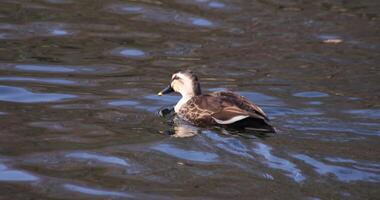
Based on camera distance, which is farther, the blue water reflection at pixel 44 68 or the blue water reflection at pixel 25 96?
the blue water reflection at pixel 44 68

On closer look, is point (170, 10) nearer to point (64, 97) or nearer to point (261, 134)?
point (64, 97)

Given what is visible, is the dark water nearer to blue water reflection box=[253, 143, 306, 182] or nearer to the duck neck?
blue water reflection box=[253, 143, 306, 182]

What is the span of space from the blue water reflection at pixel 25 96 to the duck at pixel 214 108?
1209 mm

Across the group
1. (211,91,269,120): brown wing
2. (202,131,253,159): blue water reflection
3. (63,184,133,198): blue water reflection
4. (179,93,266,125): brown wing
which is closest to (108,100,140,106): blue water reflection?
(179,93,266,125): brown wing

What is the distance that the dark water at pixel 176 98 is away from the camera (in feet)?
26.7

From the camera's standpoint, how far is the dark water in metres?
8.14

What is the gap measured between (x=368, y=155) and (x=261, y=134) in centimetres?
121

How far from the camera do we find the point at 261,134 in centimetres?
964

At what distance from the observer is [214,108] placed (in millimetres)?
10281

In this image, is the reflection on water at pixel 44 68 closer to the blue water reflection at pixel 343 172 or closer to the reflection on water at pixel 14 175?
the reflection on water at pixel 14 175

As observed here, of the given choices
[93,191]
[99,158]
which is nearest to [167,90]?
[99,158]

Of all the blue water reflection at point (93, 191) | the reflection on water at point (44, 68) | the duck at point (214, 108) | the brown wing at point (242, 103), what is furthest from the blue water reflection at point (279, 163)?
the reflection on water at point (44, 68)

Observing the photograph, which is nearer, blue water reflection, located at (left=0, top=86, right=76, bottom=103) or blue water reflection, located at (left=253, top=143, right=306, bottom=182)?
blue water reflection, located at (left=253, top=143, right=306, bottom=182)

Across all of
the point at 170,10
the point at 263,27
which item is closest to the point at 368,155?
the point at 263,27
